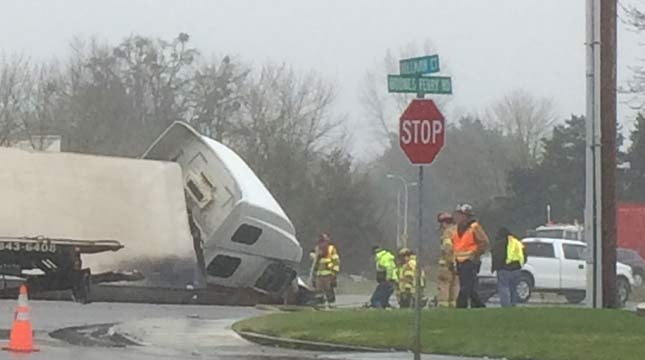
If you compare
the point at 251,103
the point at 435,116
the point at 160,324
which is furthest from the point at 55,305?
the point at 251,103

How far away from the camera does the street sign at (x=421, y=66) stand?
13584mm

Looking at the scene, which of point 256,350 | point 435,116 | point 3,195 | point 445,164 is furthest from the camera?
point 445,164

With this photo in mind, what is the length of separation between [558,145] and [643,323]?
57979 mm

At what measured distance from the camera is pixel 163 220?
27.8 m

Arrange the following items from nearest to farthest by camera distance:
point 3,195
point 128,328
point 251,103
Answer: point 128,328
point 3,195
point 251,103

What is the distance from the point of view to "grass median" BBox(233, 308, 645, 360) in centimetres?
1529

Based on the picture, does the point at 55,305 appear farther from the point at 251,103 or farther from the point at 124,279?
the point at 251,103

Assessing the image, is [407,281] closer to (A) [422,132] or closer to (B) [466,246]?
(B) [466,246]

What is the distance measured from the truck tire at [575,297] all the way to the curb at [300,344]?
18686 mm

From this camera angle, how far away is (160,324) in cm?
2153

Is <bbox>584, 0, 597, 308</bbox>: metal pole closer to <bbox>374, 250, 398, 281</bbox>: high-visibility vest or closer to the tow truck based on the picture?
the tow truck

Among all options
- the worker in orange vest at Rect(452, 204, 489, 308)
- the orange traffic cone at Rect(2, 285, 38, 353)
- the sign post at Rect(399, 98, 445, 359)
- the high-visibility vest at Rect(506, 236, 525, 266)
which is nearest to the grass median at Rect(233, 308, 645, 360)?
the worker in orange vest at Rect(452, 204, 489, 308)

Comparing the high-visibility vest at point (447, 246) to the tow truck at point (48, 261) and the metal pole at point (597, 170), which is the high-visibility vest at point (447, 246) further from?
the tow truck at point (48, 261)

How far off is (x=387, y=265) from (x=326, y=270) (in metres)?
1.79
